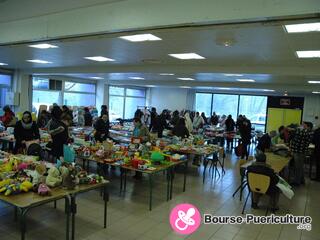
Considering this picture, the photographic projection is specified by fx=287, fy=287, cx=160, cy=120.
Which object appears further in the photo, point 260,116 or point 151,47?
point 260,116

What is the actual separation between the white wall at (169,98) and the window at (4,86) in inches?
366

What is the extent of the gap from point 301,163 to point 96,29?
18.8 feet

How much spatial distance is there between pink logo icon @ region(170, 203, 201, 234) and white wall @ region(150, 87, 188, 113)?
1297cm

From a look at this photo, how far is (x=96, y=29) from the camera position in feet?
11.2

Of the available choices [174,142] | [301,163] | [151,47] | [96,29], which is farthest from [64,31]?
[301,163]

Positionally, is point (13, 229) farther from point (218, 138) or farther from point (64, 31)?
point (218, 138)

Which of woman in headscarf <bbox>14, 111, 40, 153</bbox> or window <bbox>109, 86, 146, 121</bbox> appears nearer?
woman in headscarf <bbox>14, 111, 40, 153</bbox>

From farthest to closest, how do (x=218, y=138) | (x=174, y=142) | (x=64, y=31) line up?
(x=218, y=138) → (x=174, y=142) → (x=64, y=31)

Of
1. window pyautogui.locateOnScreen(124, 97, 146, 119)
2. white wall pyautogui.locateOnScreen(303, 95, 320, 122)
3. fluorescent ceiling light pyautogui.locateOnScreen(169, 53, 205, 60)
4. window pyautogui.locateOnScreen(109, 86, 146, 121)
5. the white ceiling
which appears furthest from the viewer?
window pyautogui.locateOnScreen(124, 97, 146, 119)

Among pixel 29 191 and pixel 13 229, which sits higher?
pixel 29 191

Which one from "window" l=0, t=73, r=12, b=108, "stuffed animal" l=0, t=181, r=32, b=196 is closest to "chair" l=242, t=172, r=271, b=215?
"stuffed animal" l=0, t=181, r=32, b=196

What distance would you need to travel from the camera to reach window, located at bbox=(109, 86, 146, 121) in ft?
54.6

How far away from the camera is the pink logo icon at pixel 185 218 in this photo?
411cm

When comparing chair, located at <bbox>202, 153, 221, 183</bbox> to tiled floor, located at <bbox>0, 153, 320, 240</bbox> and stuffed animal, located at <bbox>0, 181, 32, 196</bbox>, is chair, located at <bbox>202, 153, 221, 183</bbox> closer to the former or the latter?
tiled floor, located at <bbox>0, 153, 320, 240</bbox>
